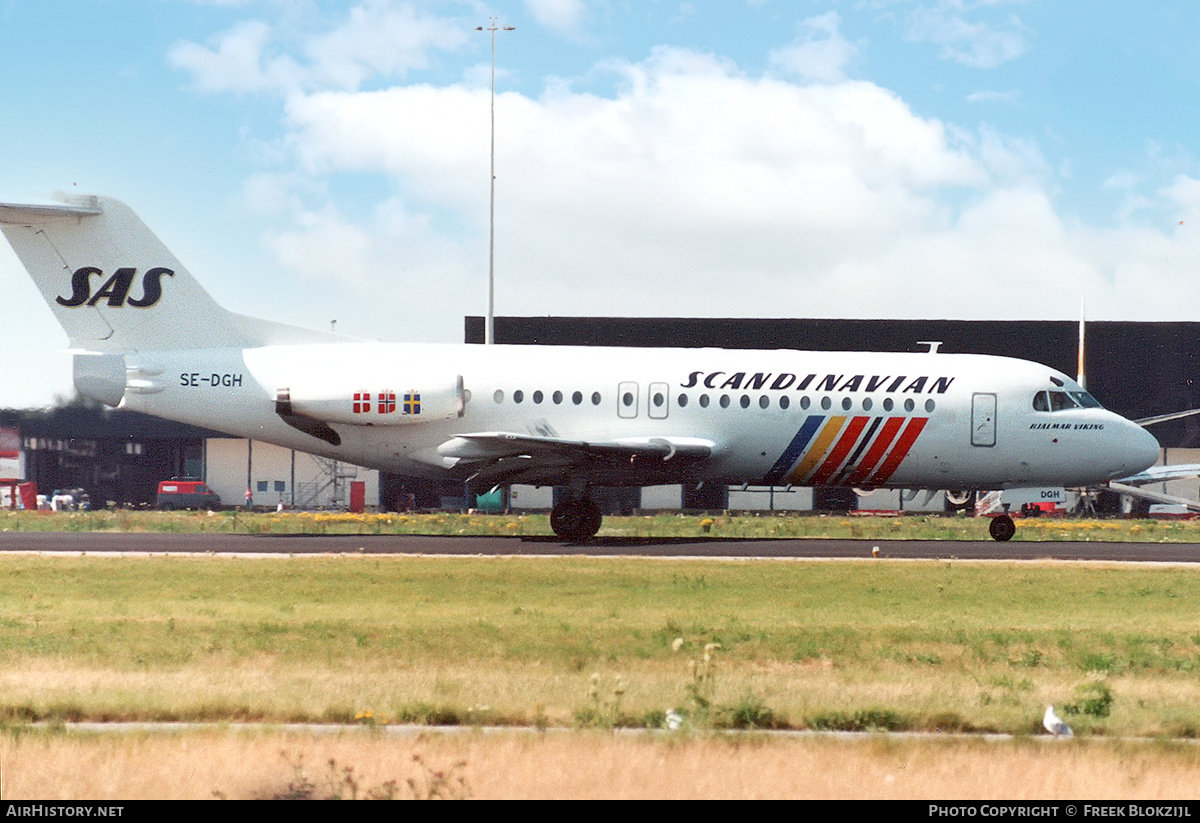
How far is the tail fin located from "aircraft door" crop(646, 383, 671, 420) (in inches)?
381

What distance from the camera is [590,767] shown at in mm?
7723

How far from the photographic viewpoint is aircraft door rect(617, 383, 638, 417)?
28.8m

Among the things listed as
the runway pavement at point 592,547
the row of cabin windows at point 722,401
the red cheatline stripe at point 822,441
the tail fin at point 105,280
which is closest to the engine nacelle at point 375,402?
the row of cabin windows at point 722,401

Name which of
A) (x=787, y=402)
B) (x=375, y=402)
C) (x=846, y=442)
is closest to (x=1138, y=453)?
(x=846, y=442)

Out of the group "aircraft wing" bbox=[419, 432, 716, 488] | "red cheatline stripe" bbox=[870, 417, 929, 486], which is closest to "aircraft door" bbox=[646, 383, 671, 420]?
"aircraft wing" bbox=[419, 432, 716, 488]

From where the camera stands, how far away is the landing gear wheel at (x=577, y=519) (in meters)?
28.2

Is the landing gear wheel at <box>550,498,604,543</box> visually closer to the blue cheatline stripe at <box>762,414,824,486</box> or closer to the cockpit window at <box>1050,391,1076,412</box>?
the blue cheatline stripe at <box>762,414,824,486</box>

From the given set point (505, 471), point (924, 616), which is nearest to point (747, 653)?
point (924, 616)

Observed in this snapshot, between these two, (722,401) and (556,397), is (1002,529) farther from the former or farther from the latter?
(556,397)

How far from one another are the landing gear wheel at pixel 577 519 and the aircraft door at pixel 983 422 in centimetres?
848

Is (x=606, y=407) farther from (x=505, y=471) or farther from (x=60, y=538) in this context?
(x=60, y=538)

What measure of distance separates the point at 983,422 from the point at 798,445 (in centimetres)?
413

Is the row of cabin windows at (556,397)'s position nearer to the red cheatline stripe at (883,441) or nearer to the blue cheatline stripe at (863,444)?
the blue cheatline stripe at (863,444)
